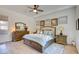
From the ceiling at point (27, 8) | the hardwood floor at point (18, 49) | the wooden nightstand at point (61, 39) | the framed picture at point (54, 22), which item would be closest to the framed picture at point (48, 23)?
the framed picture at point (54, 22)

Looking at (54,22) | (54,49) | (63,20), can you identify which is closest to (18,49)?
(54,49)

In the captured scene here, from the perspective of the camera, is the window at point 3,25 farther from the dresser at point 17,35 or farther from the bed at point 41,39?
the bed at point 41,39

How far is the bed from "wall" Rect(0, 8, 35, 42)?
20 cm

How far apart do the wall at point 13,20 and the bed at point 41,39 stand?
0.20 m

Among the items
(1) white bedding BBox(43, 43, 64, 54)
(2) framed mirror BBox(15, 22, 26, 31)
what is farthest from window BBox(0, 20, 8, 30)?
(1) white bedding BBox(43, 43, 64, 54)

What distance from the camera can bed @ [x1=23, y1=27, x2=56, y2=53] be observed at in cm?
174

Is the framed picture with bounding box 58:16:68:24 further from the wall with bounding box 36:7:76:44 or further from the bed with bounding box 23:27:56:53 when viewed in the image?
the bed with bounding box 23:27:56:53

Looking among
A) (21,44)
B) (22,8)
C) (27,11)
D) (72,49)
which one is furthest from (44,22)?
(72,49)

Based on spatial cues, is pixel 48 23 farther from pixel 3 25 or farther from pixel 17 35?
pixel 3 25

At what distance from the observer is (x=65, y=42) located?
5.88 ft

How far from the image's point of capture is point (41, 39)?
1.77 m

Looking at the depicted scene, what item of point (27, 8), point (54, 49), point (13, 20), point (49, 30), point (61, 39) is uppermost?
point (27, 8)

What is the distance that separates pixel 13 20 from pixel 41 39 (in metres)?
0.71
